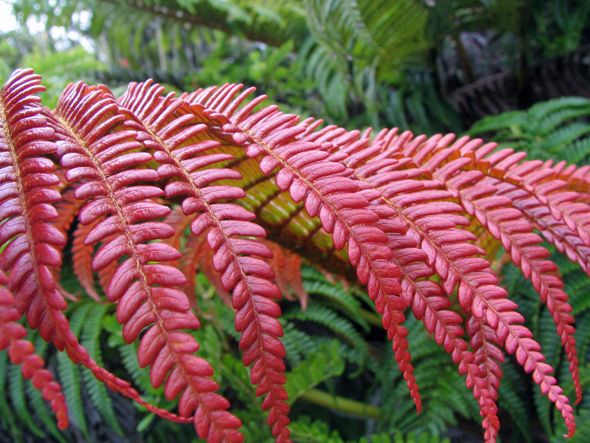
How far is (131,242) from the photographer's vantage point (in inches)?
17.4

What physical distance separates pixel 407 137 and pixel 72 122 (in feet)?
1.57

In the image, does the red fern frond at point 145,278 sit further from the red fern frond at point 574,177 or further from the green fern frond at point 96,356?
the green fern frond at point 96,356

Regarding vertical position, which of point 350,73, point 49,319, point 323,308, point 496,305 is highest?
point 49,319

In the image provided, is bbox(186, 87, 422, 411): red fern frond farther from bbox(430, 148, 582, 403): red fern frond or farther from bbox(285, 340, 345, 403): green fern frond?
bbox(285, 340, 345, 403): green fern frond

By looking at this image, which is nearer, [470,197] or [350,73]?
[470,197]

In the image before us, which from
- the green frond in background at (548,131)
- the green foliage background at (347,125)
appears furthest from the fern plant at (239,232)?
the green frond in background at (548,131)

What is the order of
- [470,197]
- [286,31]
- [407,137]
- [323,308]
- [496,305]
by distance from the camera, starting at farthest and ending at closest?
[286,31]
[323,308]
[407,137]
[470,197]
[496,305]

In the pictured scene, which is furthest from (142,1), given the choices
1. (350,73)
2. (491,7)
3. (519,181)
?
(519,181)

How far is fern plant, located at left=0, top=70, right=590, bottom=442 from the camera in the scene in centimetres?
41

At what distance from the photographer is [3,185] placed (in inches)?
18.2

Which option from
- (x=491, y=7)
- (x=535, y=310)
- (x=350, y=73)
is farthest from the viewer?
(x=350, y=73)

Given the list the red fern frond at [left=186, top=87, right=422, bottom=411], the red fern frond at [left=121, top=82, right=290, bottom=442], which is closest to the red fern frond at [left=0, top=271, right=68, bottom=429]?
the red fern frond at [left=121, top=82, right=290, bottom=442]

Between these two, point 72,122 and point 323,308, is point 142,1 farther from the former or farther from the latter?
point 72,122

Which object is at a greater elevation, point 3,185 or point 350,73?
point 3,185
